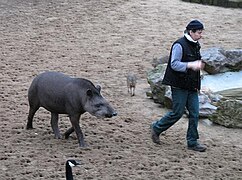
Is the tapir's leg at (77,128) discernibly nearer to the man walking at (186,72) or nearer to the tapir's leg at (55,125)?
the tapir's leg at (55,125)

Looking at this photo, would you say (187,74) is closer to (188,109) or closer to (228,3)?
(188,109)

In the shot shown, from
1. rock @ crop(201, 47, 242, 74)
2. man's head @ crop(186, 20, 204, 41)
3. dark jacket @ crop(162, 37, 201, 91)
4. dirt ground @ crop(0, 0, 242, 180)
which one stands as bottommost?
dirt ground @ crop(0, 0, 242, 180)

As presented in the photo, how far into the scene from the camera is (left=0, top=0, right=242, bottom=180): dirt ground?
239 inches

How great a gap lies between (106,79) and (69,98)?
9.78 ft

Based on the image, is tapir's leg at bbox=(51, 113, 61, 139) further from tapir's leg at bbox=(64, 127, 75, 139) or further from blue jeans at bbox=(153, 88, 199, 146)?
blue jeans at bbox=(153, 88, 199, 146)

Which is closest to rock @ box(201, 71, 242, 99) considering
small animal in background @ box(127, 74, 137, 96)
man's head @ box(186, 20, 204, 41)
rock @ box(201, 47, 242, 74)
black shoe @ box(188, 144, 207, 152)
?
rock @ box(201, 47, 242, 74)

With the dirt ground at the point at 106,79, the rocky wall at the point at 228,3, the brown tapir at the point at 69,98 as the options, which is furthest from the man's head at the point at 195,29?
the rocky wall at the point at 228,3

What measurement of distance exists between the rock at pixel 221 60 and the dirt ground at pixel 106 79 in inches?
40.4

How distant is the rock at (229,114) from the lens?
289 inches

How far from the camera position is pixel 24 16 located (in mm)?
14195

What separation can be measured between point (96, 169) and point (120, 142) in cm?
90

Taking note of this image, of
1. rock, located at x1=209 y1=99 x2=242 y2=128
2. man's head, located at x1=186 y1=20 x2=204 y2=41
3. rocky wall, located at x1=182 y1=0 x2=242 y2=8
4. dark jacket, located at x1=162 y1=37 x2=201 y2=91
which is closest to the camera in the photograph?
man's head, located at x1=186 y1=20 x2=204 y2=41

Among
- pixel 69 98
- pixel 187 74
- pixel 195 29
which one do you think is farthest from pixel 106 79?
pixel 195 29

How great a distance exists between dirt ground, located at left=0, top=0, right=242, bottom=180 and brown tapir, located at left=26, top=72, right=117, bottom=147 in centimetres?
31
